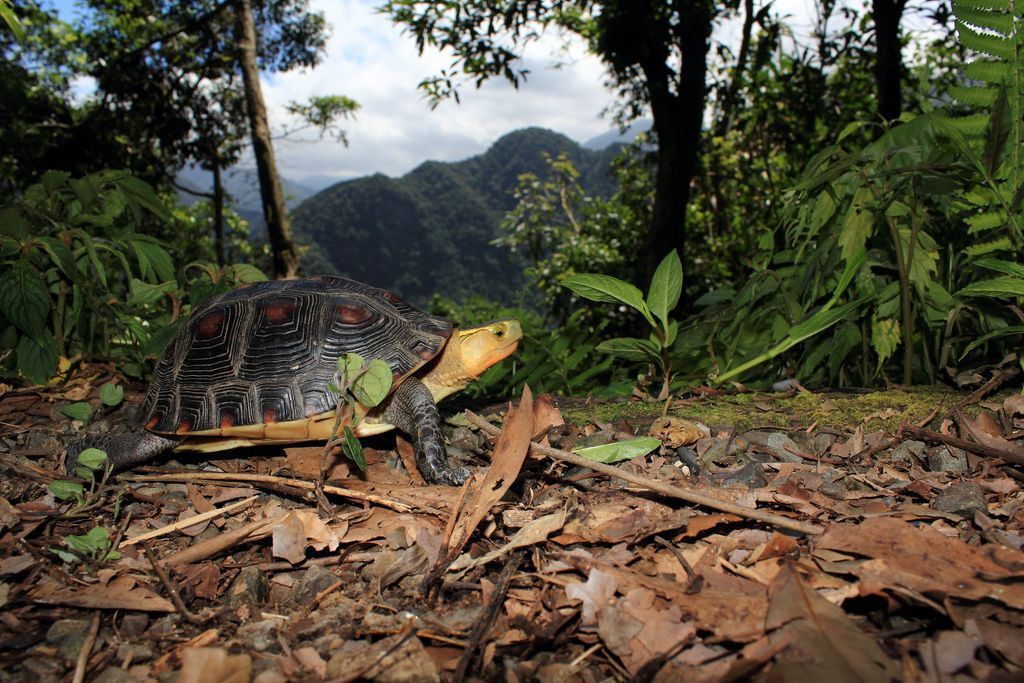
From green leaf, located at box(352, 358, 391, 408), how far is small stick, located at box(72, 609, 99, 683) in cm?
97

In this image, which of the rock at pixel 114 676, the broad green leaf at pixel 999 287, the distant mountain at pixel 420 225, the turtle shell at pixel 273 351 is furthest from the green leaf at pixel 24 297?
the distant mountain at pixel 420 225

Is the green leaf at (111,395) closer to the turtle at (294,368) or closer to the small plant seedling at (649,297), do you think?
the turtle at (294,368)

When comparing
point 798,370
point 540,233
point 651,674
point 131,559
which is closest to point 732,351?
point 798,370

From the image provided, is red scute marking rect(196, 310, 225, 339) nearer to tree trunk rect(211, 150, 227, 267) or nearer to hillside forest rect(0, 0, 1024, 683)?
hillside forest rect(0, 0, 1024, 683)

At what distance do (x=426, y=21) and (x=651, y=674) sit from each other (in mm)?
6369

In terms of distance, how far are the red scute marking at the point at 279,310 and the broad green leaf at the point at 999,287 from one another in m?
2.79

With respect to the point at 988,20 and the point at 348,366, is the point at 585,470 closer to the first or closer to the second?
the point at 348,366

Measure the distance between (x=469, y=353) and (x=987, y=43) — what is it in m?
2.57

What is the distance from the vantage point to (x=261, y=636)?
57.0 inches

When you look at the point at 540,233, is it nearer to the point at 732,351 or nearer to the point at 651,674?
the point at 732,351

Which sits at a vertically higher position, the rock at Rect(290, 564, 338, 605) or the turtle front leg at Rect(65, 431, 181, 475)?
the turtle front leg at Rect(65, 431, 181, 475)

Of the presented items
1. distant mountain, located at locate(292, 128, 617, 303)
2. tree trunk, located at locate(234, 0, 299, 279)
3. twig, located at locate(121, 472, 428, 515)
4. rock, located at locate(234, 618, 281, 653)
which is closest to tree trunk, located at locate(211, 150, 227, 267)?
tree trunk, located at locate(234, 0, 299, 279)

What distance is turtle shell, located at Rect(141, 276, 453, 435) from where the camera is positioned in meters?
2.54

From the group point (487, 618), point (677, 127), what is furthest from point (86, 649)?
Result: point (677, 127)
